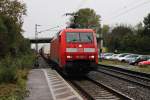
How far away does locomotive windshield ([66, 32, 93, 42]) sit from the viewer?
2880 cm

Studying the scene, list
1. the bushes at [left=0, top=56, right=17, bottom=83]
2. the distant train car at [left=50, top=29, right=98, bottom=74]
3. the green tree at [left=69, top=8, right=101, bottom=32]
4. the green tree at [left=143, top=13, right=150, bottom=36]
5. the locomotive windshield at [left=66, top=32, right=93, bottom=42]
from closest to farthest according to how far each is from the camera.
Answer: the bushes at [left=0, top=56, right=17, bottom=83] < the distant train car at [left=50, top=29, right=98, bottom=74] < the locomotive windshield at [left=66, top=32, right=93, bottom=42] < the green tree at [left=143, top=13, right=150, bottom=36] < the green tree at [left=69, top=8, right=101, bottom=32]

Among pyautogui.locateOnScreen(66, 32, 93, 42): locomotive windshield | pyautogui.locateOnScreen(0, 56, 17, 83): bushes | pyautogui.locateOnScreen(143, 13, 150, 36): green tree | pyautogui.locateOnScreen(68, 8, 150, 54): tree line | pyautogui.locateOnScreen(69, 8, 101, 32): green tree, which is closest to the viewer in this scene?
pyautogui.locateOnScreen(0, 56, 17, 83): bushes

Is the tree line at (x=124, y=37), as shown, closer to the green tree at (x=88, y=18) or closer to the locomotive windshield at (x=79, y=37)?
the green tree at (x=88, y=18)

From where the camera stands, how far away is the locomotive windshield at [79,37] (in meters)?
28.8

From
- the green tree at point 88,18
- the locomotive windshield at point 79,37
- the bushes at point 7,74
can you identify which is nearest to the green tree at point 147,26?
the green tree at point 88,18

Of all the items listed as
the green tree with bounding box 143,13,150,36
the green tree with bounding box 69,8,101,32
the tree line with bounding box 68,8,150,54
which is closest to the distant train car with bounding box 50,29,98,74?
the tree line with bounding box 68,8,150,54

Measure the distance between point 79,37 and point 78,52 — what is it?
1335 millimetres

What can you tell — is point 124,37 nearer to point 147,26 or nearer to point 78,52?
point 147,26

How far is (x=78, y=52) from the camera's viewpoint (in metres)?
28.1

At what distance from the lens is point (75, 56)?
91.8ft

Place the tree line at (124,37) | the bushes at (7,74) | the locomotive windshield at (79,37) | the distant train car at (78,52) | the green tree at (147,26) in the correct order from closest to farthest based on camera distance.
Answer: the bushes at (7,74)
the distant train car at (78,52)
the locomotive windshield at (79,37)
the tree line at (124,37)
the green tree at (147,26)

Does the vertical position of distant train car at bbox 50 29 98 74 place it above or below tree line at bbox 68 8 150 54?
below

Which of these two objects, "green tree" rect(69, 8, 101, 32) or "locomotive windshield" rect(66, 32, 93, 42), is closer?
"locomotive windshield" rect(66, 32, 93, 42)

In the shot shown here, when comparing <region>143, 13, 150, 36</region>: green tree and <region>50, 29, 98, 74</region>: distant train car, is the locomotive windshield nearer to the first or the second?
<region>50, 29, 98, 74</region>: distant train car
